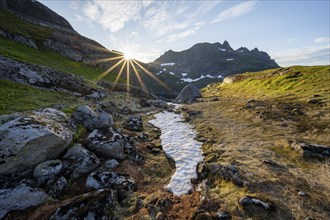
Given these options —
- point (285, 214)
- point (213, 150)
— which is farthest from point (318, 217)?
point (213, 150)

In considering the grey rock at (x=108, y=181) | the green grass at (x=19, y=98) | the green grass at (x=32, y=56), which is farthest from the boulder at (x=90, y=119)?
the green grass at (x=32, y=56)

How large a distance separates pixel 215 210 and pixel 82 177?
8.91m

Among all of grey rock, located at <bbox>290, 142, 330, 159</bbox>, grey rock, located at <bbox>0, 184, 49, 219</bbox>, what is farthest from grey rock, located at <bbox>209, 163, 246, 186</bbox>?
grey rock, located at <bbox>0, 184, 49, 219</bbox>

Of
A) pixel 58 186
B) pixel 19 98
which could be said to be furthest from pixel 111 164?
pixel 19 98

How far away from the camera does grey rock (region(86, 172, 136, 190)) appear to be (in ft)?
40.2

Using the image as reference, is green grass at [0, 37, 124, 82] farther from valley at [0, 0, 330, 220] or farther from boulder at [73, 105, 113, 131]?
boulder at [73, 105, 113, 131]

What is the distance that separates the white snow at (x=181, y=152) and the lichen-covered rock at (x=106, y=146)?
462cm

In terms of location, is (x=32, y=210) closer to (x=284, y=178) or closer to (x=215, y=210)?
(x=215, y=210)

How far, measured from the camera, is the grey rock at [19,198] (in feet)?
31.5

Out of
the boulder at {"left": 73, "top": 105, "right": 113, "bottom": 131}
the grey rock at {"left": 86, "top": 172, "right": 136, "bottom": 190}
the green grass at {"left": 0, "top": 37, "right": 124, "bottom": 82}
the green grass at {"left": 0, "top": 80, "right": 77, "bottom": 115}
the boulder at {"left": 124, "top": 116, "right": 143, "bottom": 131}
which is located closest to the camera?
the grey rock at {"left": 86, "top": 172, "right": 136, "bottom": 190}

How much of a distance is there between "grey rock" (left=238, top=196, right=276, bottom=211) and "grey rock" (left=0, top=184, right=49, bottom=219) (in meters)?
11.1

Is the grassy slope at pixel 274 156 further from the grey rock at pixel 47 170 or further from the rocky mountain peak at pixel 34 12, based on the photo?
the rocky mountain peak at pixel 34 12

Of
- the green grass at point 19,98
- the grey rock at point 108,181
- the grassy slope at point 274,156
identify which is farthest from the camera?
the green grass at point 19,98

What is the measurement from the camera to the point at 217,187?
12.6 m
